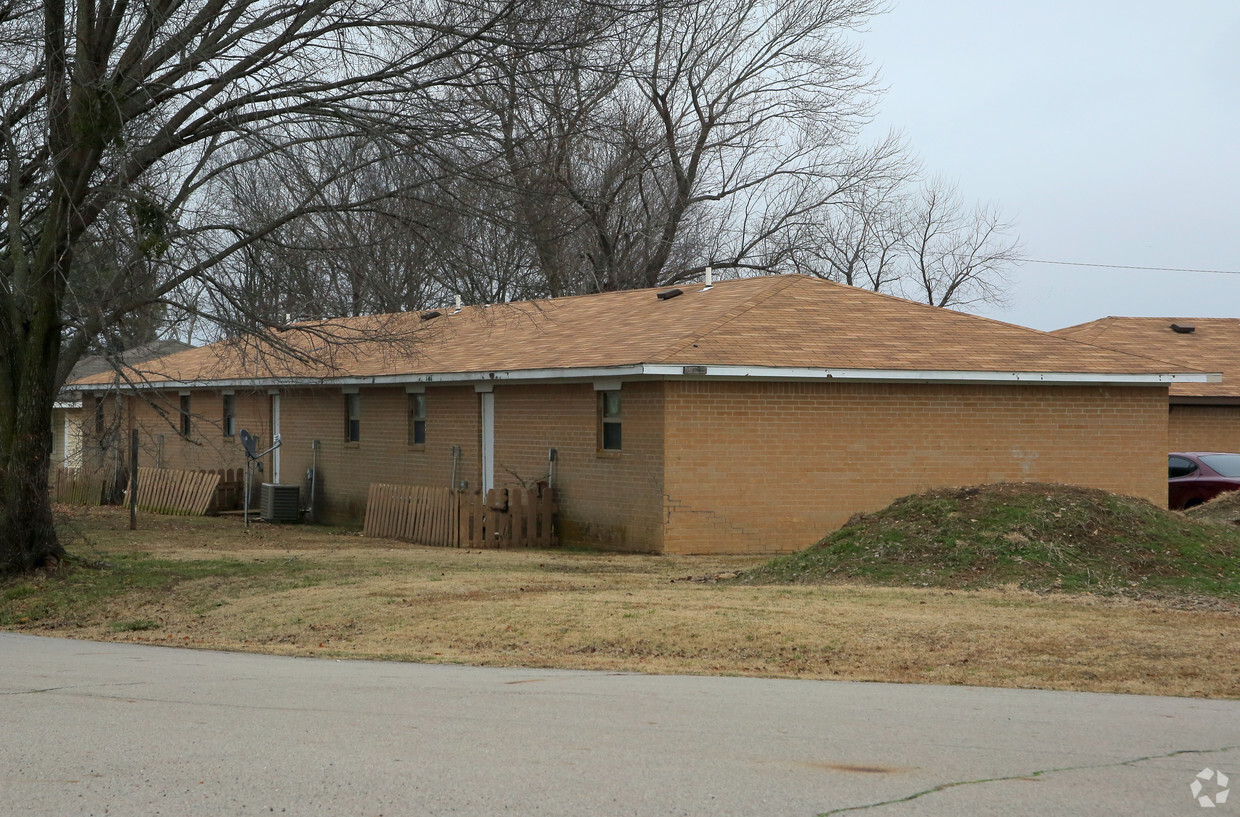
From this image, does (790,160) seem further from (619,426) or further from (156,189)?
(156,189)

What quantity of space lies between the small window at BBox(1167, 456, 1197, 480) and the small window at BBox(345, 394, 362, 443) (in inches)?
651

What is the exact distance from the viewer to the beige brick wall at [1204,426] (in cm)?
2861

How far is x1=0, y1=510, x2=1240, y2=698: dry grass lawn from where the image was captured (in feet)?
31.8

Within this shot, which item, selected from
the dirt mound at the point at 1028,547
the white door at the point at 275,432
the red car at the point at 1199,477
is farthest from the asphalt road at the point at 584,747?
the white door at the point at 275,432

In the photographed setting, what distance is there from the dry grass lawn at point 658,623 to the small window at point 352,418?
10.7 metres

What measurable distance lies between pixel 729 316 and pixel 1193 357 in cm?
1511

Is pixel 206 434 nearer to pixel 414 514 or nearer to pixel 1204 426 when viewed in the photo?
pixel 414 514

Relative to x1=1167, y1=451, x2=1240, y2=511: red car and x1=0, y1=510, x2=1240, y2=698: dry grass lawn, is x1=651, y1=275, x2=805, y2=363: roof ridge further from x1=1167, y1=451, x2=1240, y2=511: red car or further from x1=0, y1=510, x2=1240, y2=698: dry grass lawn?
x1=1167, y1=451, x2=1240, y2=511: red car

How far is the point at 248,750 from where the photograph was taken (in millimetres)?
6762

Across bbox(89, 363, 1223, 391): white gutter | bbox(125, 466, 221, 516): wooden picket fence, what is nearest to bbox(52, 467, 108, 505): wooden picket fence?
bbox(125, 466, 221, 516): wooden picket fence

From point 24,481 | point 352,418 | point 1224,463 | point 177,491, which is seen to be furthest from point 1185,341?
point 24,481

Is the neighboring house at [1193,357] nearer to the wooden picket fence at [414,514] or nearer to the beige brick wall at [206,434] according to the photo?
the wooden picket fence at [414,514]

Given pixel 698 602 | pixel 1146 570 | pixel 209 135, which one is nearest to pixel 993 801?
pixel 698 602

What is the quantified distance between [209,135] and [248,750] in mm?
10652
